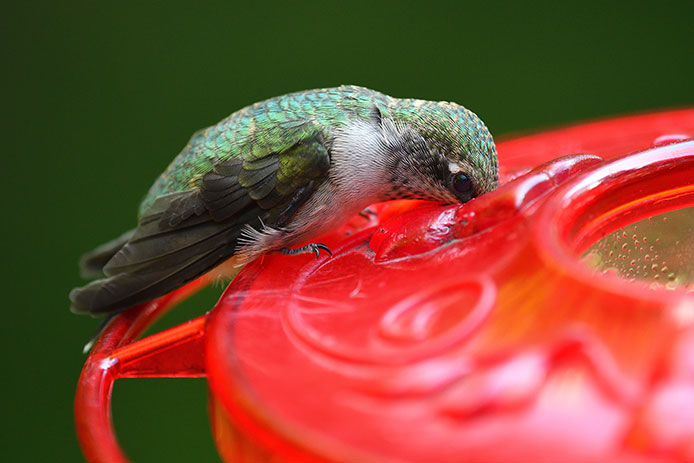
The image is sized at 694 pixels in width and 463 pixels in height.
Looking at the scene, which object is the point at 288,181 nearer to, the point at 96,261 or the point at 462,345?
the point at 96,261

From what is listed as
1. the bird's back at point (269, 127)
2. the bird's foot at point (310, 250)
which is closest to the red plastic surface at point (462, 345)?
the bird's foot at point (310, 250)

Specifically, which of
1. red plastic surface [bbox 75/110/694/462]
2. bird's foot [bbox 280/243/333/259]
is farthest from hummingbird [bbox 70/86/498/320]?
red plastic surface [bbox 75/110/694/462]

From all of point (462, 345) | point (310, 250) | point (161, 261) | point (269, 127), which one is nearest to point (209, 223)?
point (161, 261)

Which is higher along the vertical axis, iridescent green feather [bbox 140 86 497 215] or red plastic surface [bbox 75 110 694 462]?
iridescent green feather [bbox 140 86 497 215]

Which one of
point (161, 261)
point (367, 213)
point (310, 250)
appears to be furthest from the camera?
point (367, 213)

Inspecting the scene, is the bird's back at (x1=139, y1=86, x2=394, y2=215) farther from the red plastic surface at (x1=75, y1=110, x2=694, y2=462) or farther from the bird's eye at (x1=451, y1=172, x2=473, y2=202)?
the red plastic surface at (x1=75, y1=110, x2=694, y2=462)

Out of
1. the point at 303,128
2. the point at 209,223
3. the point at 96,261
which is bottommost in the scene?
the point at 96,261

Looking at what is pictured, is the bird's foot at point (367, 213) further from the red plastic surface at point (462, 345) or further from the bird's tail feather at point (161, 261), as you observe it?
the red plastic surface at point (462, 345)

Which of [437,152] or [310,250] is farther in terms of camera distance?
[437,152]
